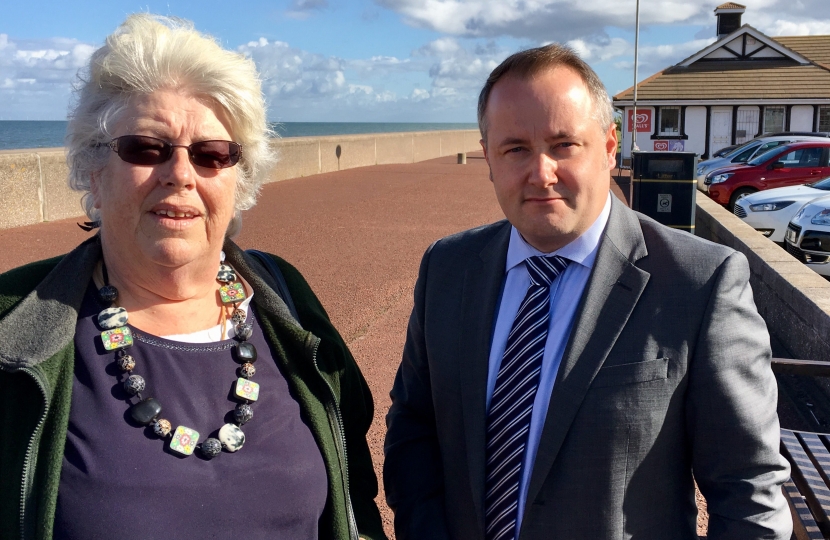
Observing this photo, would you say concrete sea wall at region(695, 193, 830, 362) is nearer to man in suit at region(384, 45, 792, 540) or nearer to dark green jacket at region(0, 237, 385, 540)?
man in suit at region(384, 45, 792, 540)

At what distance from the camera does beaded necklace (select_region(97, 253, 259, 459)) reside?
203cm

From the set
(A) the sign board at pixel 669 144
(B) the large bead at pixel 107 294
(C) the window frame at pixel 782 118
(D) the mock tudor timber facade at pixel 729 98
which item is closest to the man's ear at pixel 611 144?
(B) the large bead at pixel 107 294

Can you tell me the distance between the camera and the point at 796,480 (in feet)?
10.6

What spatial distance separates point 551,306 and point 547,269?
0.10 metres

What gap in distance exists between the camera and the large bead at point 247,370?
2.21m

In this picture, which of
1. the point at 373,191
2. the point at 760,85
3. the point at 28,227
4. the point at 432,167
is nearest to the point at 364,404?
the point at 28,227

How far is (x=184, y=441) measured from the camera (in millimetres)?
2039

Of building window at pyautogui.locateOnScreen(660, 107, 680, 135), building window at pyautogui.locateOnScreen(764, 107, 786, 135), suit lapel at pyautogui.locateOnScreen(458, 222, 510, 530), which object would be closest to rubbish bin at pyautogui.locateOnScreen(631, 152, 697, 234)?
suit lapel at pyautogui.locateOnScreen(458, 222, 510, 530)

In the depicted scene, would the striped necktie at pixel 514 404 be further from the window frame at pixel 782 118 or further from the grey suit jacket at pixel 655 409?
the window frame at pixel 782 118

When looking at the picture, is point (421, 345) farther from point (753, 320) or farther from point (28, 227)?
point (28, 227)

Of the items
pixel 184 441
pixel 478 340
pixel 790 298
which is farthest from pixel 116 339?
pixel 790 298

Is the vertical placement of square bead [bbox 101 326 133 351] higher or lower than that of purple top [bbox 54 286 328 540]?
higher

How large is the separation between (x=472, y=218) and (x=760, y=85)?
90.2 feet

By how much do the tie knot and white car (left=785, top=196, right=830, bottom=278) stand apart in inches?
334
